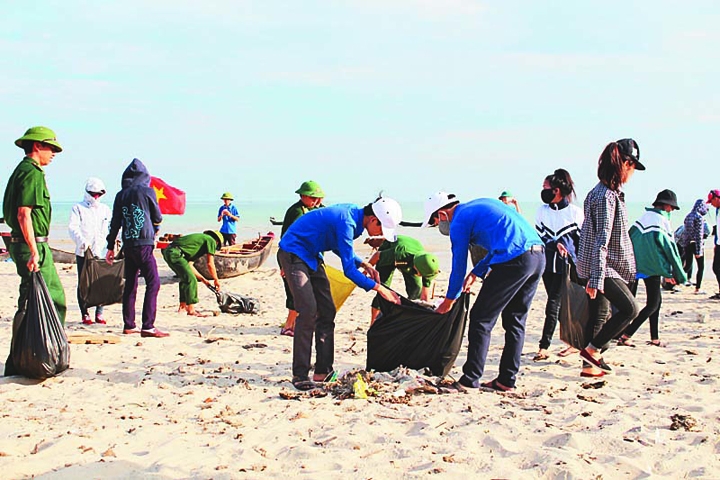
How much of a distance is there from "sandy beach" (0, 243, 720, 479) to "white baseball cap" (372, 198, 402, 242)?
122 cm

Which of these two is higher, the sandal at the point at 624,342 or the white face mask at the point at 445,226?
the white face mask at the point at 445,226

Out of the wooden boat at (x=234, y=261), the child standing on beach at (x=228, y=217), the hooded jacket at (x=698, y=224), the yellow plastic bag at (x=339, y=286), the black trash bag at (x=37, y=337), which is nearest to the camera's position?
the black trash bag at (x=37, y=337)

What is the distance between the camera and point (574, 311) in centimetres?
579

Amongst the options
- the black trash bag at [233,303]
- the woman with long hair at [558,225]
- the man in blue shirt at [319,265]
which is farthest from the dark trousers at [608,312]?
the black trash bag at [233,303]

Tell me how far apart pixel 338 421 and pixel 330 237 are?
1426 mm

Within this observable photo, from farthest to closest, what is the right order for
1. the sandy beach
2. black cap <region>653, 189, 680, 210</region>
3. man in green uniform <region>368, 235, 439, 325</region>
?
man in green uniform <region>368, 235, 439, 325</region>, black cap <region>653, 189, 680, 210</region>, the sandy beach

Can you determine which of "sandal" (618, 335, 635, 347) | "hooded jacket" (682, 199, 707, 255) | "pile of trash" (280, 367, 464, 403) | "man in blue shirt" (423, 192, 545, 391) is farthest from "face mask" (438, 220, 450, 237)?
"hooded jacket" (682, 199, 707, 255)

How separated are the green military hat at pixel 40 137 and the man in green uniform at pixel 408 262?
3.31 meters

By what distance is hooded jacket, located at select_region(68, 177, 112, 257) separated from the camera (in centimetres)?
809

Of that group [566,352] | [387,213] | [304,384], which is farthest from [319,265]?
[566,352]

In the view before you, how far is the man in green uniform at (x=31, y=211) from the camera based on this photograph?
524 cm

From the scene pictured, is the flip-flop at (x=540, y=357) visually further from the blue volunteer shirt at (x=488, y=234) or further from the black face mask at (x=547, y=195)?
the blue volunteer shirt at (x=488, y=234)

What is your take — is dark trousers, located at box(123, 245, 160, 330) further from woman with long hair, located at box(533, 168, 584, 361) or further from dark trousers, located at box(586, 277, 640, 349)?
dark trousers, located at box(586, 277, 640, 349)

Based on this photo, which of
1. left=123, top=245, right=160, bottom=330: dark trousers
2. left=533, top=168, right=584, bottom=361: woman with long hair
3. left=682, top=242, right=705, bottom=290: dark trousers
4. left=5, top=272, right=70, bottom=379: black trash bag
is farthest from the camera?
left=682, top=242, right=705, bottom=290: dark trousers
